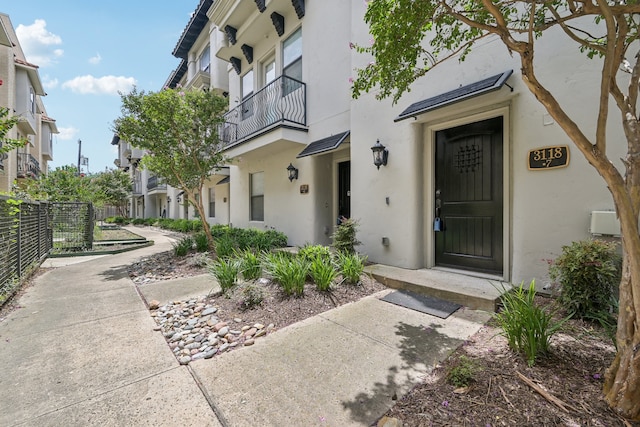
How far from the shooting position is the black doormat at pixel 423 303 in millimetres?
3340

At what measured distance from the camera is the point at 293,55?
810cm

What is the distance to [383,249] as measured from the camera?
5344mm

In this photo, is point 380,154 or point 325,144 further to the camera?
point 325,144

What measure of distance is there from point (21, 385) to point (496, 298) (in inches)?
183

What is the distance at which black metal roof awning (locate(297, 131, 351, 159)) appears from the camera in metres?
6.13

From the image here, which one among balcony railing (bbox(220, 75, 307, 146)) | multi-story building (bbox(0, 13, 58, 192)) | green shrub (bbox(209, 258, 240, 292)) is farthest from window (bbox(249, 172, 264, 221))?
multi-story building (bbox(0, 13, 58, 192))

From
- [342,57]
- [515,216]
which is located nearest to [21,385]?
[515,216]

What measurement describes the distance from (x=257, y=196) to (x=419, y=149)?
6.36 m

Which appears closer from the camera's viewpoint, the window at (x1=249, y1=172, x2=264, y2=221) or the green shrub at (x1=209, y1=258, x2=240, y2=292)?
the green shrub at (x1=209, y1=258, x2=240, y2=292)

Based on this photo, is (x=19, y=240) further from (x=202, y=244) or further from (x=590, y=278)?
(x=590, y=278)

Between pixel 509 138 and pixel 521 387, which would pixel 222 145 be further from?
pixel 521 387

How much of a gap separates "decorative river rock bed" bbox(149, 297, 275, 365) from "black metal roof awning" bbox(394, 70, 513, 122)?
3848 mm

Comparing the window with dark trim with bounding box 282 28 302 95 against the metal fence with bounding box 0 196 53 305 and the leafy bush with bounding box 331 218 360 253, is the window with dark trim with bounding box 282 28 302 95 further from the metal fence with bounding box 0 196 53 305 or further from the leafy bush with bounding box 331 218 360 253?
the metal fence with bounding box 0 196 53 305

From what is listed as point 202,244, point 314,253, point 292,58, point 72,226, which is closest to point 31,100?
point 72,226
